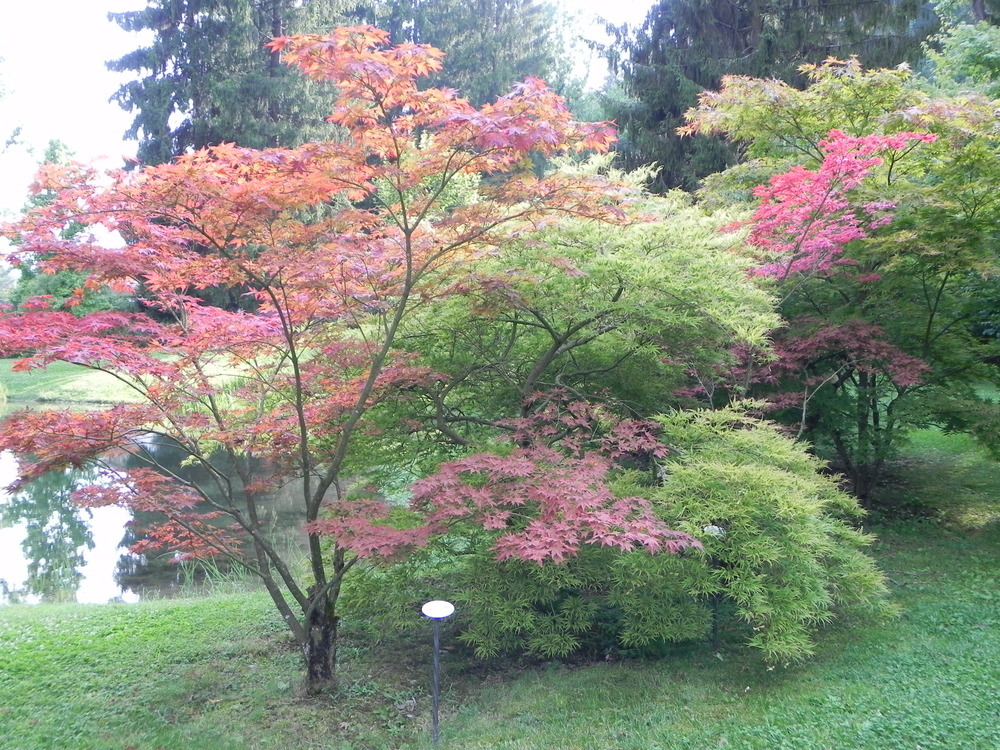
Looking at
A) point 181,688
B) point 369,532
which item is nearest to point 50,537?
point 181,688

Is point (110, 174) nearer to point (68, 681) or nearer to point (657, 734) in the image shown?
point (68, 681)

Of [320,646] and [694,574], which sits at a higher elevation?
[694,574]

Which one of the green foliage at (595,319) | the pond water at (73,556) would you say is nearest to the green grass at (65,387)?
the pond water at (73,556)

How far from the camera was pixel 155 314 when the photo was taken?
62.8 ft

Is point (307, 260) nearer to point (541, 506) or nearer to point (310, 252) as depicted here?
point (310, 252)

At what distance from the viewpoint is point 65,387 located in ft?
59.3

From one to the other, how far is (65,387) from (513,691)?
17.7m

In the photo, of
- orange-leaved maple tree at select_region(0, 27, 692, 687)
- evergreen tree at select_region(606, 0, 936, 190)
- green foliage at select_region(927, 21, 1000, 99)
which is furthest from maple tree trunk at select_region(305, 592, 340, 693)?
evergreen tree at select_region(606, 0, 936, 190)

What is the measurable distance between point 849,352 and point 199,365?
5.56 meters

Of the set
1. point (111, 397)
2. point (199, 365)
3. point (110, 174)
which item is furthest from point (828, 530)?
point (111, 397)

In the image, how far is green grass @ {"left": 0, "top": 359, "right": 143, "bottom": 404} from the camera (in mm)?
17266

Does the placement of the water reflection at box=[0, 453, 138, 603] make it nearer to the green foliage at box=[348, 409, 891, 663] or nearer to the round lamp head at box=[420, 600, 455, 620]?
the green foliage at box=[348, 409, 891, 663]

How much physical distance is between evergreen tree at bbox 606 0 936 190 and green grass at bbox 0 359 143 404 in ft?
44.2

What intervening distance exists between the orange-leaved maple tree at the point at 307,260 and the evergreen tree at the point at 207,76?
17690mm
